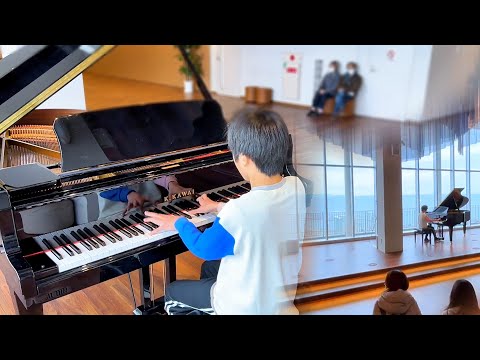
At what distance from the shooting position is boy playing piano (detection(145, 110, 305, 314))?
4.40 feet

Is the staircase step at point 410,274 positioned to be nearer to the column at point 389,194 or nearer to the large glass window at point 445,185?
the column at point 389,194

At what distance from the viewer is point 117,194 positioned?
179 centimetres

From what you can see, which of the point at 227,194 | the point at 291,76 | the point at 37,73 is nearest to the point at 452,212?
the point at 291,76

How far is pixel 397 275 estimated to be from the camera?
1.33 meters

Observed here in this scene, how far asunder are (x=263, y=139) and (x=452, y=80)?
0.50 metres

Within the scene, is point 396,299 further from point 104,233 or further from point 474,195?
point 104,233

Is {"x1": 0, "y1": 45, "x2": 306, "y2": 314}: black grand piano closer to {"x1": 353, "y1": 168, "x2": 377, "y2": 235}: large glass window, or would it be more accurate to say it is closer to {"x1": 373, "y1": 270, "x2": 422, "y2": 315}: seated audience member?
{"x1": 353, "y1": 168, "x2": 377, "y2": 235}: large glass window

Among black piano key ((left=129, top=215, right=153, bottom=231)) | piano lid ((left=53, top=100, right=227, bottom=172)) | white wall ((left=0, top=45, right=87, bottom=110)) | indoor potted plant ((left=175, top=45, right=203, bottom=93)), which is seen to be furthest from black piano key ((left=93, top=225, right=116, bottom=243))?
indoor potted plant ((left=175, top=45, right=203, bottom=93))

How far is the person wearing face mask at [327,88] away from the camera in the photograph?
1.23 meters

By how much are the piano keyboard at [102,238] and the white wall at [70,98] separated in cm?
62

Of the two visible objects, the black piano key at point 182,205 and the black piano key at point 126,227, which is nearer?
the black piano key at point 126,227

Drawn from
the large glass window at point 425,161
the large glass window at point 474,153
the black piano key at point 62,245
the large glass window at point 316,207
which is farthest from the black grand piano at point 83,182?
the large glass window at point 474,153

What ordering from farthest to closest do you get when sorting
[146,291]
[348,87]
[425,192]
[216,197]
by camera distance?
[146,291] < [216,197] < [425,192] < [348,87]
